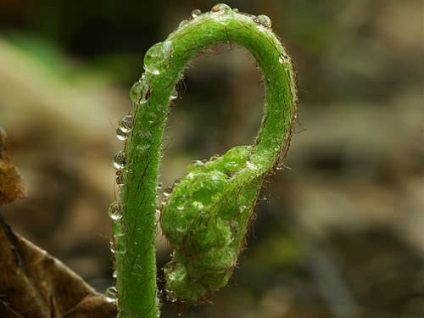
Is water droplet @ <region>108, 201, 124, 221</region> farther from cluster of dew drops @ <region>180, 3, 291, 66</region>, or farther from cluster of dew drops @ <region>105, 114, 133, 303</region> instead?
cluster of dew drops @ <region>180, 3, 291, 66</region>

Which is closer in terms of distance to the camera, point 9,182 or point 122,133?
point 122,133

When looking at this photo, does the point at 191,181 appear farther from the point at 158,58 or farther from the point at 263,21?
the point at 263,21

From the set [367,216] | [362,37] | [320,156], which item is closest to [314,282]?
[367,216]

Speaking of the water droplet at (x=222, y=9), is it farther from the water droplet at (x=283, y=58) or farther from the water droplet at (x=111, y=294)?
the water droplet at (x=111, y=294)

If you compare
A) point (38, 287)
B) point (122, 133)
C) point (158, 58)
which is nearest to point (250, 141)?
point (38, 287)

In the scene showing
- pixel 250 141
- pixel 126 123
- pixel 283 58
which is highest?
pixel 250 141

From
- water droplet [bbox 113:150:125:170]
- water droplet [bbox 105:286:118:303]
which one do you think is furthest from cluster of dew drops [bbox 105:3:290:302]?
water droplet [bbox 105:286:118:303]
